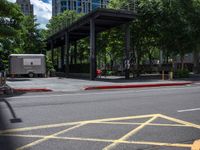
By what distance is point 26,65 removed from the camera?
157 ft

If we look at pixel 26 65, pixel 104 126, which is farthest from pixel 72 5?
pixel 104 126

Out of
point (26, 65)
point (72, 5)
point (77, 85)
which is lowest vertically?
point (77, 85)

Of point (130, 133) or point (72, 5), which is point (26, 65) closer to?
point (130, 133)

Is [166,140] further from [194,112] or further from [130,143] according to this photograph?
[194,112]

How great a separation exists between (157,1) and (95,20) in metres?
7.78

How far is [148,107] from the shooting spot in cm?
1213

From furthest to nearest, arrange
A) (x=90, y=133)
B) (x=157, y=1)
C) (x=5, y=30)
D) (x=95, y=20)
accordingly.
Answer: (x=157, y=1), (x=95, y=20), (x=5, y=30), (x=90, y=133)

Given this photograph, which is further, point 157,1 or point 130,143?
point 157,1

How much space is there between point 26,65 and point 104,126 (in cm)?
4045

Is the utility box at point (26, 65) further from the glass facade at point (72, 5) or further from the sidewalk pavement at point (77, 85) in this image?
the glass facade at point (72, 5)

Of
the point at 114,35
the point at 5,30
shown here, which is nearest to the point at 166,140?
the point at 5,30

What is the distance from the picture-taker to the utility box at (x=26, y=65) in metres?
47.6

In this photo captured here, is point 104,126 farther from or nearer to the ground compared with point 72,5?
nearer to the ground

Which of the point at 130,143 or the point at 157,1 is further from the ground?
the point at 157,1
